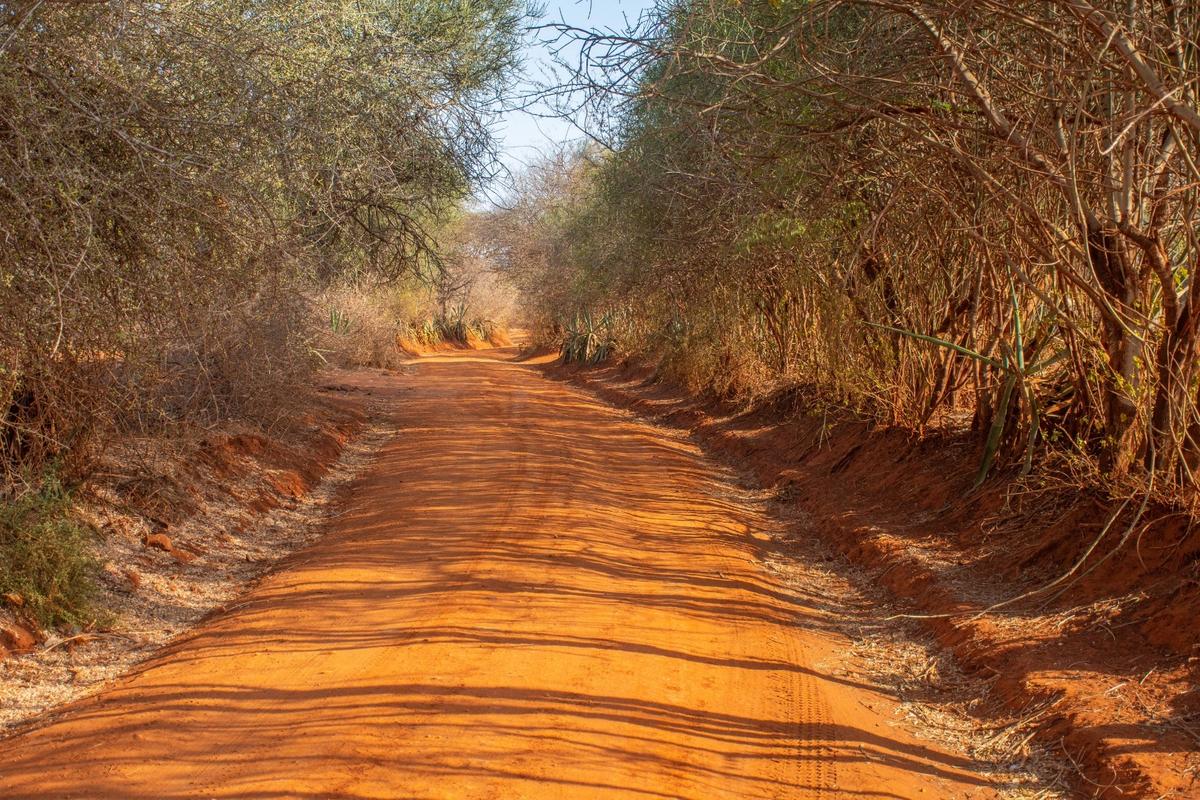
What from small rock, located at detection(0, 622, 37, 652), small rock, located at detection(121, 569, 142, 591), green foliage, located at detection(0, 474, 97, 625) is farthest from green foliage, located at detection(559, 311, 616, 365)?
small rock, located at detection(0, 622, 37, 652)

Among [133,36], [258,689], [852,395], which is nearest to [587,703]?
[258,689]

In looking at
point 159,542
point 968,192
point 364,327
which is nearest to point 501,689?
point 159,542

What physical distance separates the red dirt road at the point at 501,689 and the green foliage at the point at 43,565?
76cm

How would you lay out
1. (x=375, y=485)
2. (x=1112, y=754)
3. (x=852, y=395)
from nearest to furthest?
(x=1112, y=754), (x=375, y=485), (x=852, y=395)

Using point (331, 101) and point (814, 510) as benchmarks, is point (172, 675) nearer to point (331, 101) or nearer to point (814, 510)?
point (331, 101)

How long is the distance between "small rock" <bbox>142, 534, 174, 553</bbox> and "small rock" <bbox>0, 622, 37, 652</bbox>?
2.07m

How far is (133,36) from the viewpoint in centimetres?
636

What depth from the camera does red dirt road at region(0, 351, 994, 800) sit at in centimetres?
434

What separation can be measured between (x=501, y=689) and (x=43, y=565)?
306 cm

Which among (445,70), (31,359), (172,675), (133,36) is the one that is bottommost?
(172,675)

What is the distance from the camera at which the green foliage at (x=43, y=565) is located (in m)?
6.20

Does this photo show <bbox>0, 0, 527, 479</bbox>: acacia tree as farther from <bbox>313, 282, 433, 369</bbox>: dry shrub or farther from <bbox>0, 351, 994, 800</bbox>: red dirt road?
<bbox>313, 282, 433, 369</bbox>: dry shrub

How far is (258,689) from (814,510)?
664cm

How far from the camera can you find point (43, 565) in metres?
6.33
